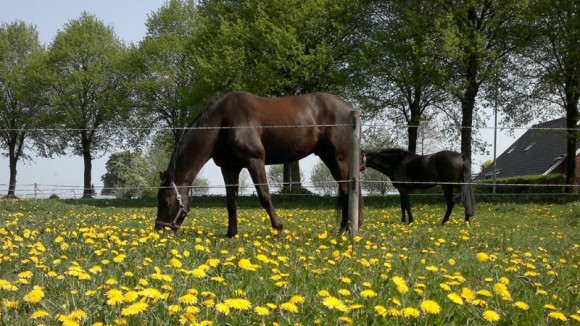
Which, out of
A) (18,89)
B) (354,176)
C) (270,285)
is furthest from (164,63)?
(270,285)

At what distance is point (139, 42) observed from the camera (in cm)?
4578

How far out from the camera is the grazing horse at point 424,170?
14620 mm

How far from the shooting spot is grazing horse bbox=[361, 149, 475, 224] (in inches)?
576

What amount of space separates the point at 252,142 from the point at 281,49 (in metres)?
23.5

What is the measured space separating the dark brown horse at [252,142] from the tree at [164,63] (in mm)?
34104

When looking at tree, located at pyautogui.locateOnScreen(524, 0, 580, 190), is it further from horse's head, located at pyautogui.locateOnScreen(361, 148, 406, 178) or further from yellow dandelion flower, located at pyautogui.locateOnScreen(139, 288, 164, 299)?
yellow dandelion flower, located at pyautogui.locateOnScreen(139, 288, 164, 299)

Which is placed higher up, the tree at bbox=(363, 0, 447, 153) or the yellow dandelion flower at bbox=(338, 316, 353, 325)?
the tree at bbox=(363, 0, 447, 153)

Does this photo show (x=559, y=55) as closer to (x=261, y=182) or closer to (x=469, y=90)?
(x=469, y=90)

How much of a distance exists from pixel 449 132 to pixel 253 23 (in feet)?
43.9

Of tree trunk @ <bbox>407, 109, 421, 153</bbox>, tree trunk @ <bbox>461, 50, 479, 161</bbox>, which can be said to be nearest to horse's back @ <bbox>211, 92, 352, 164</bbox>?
tree trunk @ <bbox>461, 50, 479, 161</bbox>

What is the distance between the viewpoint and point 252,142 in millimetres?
7934

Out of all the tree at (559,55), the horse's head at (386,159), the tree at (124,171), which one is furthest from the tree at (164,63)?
the tree at (124,171)

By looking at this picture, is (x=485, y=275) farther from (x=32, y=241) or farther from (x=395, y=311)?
(x=32, y=241)

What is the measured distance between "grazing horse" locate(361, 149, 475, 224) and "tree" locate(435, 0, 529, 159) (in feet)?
40.4
